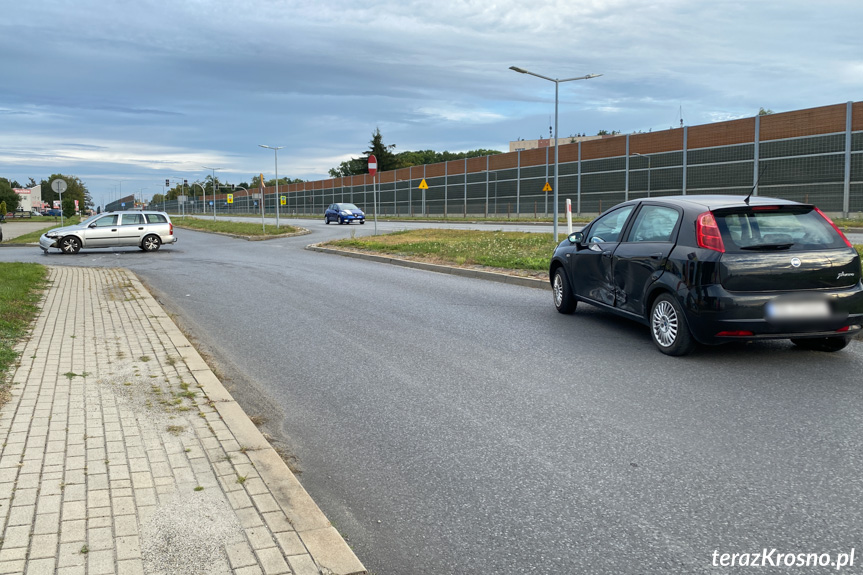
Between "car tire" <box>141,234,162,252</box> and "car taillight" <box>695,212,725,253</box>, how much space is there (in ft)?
79.4

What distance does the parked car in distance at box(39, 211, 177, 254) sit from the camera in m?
25.8

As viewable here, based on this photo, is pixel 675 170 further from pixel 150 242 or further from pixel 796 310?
pixel 796 310

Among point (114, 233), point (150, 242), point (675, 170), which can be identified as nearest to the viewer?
point (114, 233)

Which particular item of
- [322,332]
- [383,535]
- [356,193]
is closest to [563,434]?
[383,535]

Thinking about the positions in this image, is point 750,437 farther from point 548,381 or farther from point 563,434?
point 548,381

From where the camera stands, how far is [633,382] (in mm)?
6105

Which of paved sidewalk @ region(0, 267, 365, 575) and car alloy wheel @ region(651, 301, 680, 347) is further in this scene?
car alloy wheel @ region(651, 301, 680, 347)

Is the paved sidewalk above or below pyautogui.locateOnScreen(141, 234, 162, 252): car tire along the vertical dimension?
below

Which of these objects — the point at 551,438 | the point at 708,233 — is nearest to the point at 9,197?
the point at 708,233

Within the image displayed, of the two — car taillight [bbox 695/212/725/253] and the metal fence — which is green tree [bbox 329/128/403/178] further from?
car taillight [bbox 695/212/725/253]

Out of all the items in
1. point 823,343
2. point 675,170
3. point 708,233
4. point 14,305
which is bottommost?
point 823,343

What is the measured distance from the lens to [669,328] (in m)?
6.99

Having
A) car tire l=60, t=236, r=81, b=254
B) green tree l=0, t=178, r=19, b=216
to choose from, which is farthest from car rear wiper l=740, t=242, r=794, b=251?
green tree l=0, t=178, r=19, b=216

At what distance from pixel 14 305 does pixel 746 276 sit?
29.1ft
